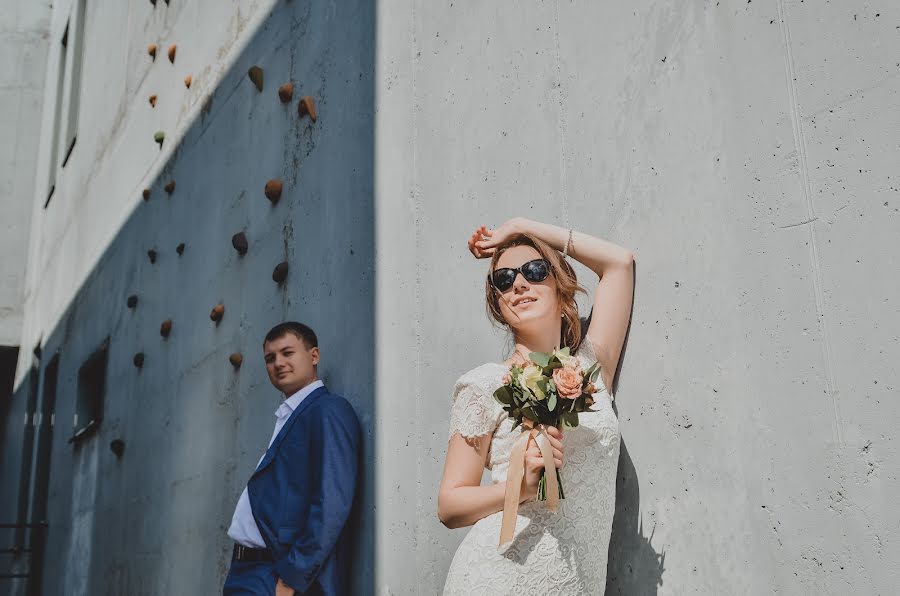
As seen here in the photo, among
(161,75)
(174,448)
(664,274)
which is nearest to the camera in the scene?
(664,274)

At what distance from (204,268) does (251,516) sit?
275 cm

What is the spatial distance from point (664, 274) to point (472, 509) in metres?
0.88

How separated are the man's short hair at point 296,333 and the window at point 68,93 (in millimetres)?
9608

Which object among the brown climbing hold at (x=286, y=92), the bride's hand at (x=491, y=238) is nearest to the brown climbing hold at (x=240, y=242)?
the brown climbing hold at (x=286, y=92)

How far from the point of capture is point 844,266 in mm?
2336

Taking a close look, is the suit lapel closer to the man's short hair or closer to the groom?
the groom

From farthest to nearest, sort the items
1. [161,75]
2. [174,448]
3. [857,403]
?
[161,75] → [174,448] → [857,403]

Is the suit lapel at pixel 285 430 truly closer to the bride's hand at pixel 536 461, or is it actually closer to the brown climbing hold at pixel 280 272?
the brown climbing hold at pixel 280 272

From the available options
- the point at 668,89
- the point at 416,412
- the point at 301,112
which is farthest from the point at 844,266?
the point at 301,112

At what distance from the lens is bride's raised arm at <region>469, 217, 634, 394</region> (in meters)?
2.95

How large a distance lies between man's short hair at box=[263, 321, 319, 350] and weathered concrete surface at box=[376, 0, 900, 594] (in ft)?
3.17

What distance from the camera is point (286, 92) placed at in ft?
19.0

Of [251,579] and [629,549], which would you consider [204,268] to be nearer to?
[251,579]

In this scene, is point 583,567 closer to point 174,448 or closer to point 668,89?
point 668,89
